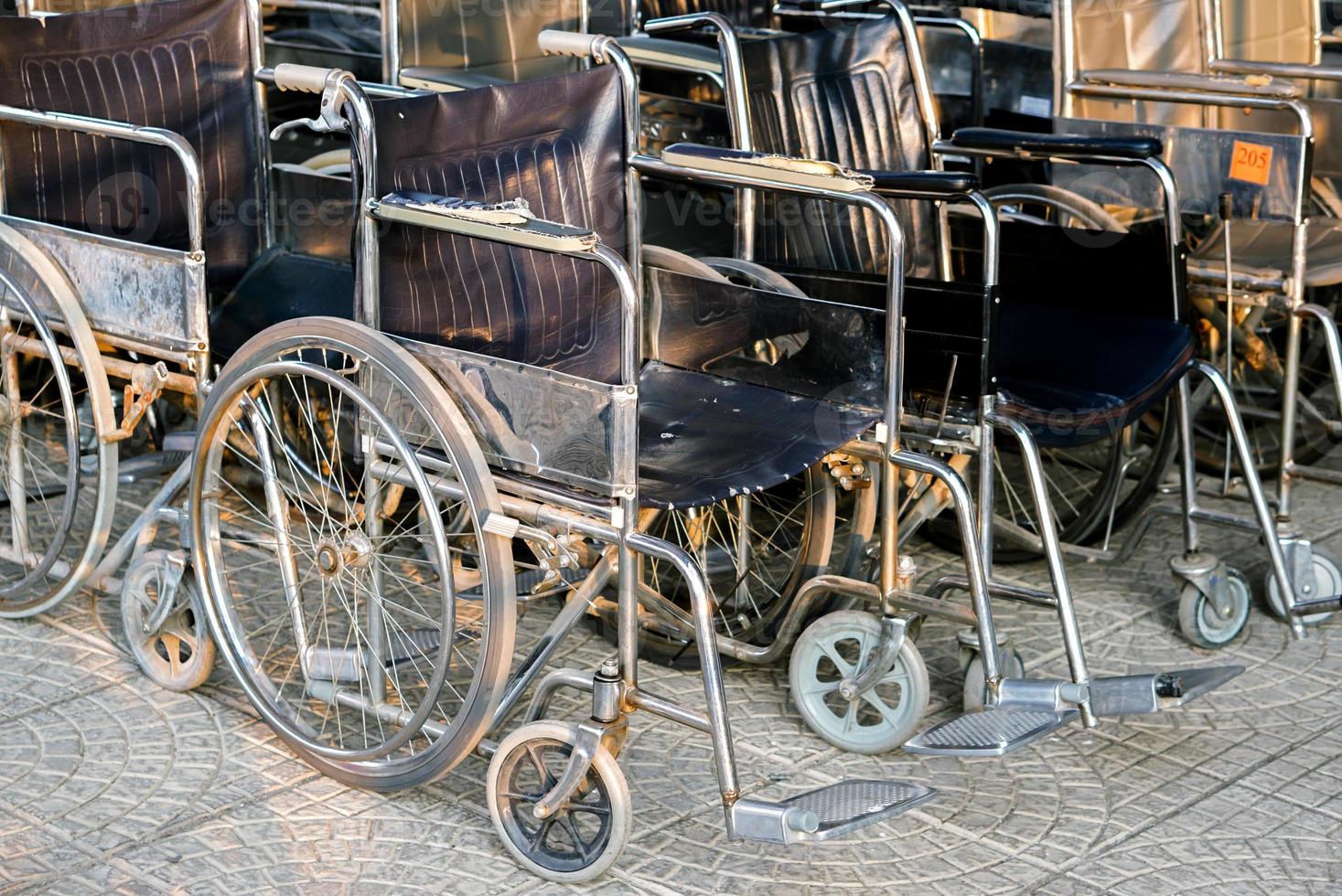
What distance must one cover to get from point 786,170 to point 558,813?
3.18 feet

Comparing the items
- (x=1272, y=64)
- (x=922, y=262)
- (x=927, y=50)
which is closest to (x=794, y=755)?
(x=922, y=262)

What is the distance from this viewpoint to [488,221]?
2.23 m

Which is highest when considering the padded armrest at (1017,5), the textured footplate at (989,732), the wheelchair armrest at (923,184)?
the padded armrest at (1017,5)

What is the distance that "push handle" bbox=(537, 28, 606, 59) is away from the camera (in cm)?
270

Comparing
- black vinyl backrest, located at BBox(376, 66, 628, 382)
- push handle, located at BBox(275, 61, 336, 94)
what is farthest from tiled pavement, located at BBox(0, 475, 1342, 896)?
push handle, located at BBox(275, 61, 336, 94)

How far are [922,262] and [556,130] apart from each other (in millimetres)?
869

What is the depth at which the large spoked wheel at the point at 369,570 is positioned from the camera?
230 cm

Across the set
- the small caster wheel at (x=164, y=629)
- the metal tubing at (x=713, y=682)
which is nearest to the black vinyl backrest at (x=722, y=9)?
the small caster wheel at (x=164, y=629)

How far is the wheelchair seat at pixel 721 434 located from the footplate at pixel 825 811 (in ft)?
1.37

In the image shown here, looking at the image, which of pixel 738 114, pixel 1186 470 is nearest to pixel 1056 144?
pixel 738 114

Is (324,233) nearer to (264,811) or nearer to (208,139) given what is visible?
(208,139)

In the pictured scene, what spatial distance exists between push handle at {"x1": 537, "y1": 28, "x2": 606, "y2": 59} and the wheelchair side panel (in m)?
0.67

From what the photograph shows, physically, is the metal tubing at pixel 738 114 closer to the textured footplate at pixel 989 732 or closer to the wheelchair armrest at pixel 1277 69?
the textured footplate at pixel 989 732

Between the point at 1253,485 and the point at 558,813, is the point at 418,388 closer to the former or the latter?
the point at 558,813
